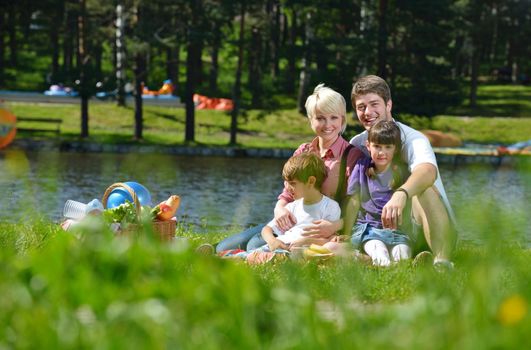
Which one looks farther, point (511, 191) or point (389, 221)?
point (511, 191)

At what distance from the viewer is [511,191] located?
71.3 ft

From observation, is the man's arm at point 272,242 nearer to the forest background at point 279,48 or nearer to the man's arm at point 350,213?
the man's arm at point 350,213

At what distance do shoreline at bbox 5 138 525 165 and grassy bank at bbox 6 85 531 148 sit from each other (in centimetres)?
81

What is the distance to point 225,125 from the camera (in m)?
37.8

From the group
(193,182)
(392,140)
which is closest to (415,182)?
(392,140)

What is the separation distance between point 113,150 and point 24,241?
81.7 ft

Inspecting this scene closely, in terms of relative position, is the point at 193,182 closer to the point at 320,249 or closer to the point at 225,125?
the point at 320,249

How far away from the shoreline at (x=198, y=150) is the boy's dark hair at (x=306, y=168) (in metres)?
23.8

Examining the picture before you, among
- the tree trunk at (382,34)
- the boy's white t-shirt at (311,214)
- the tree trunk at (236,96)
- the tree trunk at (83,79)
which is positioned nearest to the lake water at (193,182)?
the tree trunk at (236,96)

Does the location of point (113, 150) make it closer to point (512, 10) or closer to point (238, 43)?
point (238, 43)

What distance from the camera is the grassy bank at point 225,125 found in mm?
34031

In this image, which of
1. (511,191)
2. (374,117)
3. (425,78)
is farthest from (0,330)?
(425,78)

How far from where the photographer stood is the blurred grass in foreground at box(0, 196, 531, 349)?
7.95 feet

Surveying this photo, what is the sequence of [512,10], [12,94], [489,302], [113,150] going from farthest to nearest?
[512,10] < [12,94] < [113,150] < [489,302]
